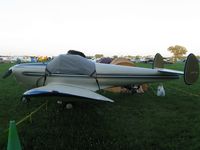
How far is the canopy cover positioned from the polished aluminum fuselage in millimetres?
122

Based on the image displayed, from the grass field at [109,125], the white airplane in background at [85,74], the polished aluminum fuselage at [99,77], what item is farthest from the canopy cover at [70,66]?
the grass field at [109,125]

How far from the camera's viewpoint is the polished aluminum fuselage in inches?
249

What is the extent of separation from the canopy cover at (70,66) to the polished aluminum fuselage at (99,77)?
0.40 feet

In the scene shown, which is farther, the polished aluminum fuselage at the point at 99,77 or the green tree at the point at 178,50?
the green tree at the point at 178,50

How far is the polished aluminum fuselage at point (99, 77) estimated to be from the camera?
632cm

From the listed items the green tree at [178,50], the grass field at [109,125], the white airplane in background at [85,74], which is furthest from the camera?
the green tree at [178,50]

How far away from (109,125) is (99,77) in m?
1.73

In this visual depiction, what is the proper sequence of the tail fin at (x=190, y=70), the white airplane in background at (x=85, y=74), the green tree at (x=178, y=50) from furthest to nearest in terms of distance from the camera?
the green tree at (x=178, y=50) → the tail fin at (x=190, y=70) → the white airplane in background at (x=85, y=74)

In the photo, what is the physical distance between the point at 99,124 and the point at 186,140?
76.1 inches

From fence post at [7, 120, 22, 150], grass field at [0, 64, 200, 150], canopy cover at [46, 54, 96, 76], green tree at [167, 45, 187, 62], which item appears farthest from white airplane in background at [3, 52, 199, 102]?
green tree at [167, 45, 187, 62]

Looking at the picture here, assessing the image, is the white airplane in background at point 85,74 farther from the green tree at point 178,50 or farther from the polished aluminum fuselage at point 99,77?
the green tree at point 178,50

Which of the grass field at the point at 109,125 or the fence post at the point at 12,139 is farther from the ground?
the fence post at the point at 12,139

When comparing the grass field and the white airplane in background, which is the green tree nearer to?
the white airplane in background

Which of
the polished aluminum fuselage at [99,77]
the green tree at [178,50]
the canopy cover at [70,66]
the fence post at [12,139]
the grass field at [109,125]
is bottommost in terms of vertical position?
the grass field at [109,125]
